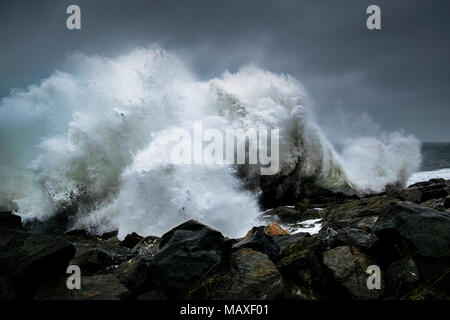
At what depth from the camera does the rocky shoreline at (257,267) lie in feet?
9.68

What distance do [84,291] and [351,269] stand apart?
2.92 meters

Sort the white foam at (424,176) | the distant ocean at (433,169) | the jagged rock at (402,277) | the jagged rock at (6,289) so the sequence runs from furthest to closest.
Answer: the distant ocean at (433,169) → the white foam at (424,176) → the jagged rock at (402,277) → the jagged rock at (6,289)

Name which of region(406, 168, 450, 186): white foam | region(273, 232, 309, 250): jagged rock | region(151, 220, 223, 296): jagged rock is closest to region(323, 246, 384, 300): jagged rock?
region(273, 232, 309, 250): jagged rock

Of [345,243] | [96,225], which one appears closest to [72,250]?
[345,243]

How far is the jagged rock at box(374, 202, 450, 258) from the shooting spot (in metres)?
3.22

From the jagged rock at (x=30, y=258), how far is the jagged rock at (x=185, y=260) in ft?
3.23

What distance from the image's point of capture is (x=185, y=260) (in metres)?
3.30

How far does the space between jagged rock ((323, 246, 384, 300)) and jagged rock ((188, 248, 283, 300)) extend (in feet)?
2.41

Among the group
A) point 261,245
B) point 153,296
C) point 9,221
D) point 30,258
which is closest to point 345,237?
point 261,245

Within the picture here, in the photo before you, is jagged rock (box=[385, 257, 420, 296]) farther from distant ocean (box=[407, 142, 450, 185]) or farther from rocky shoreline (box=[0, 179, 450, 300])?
distant ocean (box=[407, 142, 450, 185])

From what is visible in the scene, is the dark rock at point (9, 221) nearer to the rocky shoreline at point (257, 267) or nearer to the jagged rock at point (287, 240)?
the rocky shoreline at point (257, 267)

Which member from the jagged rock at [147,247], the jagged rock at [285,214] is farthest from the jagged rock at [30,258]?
the jagged rock at [285,214]

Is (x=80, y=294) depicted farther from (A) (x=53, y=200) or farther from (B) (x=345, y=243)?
(A) (x=53, y=200)

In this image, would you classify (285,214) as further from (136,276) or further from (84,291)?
(84,291)
